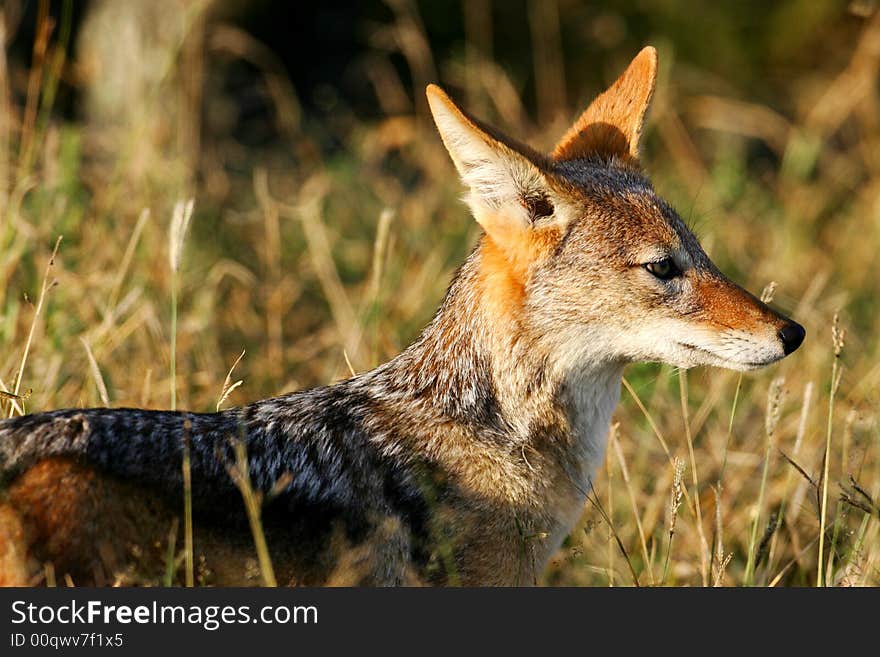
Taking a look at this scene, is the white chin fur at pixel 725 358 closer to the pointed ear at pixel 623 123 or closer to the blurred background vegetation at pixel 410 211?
the blurred background vegetation at pixel 410 211

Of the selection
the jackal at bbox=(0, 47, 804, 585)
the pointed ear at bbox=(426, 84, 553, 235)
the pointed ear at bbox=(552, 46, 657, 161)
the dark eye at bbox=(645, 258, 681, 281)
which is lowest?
the jackal at bbox=(0, 47, 804, 585)

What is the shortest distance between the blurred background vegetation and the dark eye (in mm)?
553

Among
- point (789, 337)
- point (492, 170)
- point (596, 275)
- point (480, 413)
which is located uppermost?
point (492, 170)

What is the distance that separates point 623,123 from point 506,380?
4.79ft

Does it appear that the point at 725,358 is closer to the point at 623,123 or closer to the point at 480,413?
the point at 480,413

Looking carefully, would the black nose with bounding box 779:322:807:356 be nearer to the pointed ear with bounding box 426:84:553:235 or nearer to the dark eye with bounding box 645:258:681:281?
the dark eye with bounding box 645:258:681:281

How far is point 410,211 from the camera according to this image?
375 inches

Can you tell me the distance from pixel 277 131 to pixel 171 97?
3162 mm

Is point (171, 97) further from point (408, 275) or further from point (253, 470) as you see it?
point (253, 470)

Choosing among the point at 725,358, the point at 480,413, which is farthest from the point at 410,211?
the point at 725,358

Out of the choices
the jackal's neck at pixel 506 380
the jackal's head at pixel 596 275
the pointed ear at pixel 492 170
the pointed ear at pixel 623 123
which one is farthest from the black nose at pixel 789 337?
the pointed ear at pixel 623 123

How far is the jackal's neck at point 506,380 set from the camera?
15.1 feet

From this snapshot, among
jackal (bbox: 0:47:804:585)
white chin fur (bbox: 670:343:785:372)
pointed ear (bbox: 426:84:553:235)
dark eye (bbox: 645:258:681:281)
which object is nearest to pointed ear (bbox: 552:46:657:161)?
jackal (bbox: 0:47:804:585)

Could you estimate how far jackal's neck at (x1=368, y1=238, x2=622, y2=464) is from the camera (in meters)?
4.62
